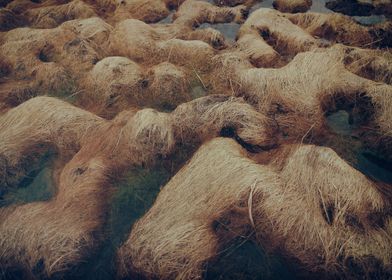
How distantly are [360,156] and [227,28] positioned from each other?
214 inches

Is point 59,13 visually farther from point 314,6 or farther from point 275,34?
point 314,6

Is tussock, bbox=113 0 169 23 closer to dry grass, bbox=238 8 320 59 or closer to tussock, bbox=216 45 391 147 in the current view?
dry grass, bbox=238 8 320 59

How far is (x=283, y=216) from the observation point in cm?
484

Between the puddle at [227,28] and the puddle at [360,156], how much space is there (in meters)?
4.17

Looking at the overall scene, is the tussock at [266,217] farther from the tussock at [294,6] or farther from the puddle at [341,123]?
the tussock at [294,6]

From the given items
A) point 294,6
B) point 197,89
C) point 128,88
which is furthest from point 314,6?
point 128,88

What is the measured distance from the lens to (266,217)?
16.2 feet

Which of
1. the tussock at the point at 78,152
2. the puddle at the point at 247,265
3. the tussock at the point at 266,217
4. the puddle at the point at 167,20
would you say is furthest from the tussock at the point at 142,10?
the puddle at the point at 247,265

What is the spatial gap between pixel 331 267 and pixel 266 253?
3.02ft

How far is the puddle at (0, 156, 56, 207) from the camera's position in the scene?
19.1 feet

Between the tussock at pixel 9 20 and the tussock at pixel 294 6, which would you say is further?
the tussock at pixel 294 6

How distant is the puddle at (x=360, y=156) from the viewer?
19.1 feet

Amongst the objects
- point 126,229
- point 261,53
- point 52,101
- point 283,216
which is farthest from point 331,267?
point 52,101

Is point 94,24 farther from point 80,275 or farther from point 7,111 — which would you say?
point 80,275
